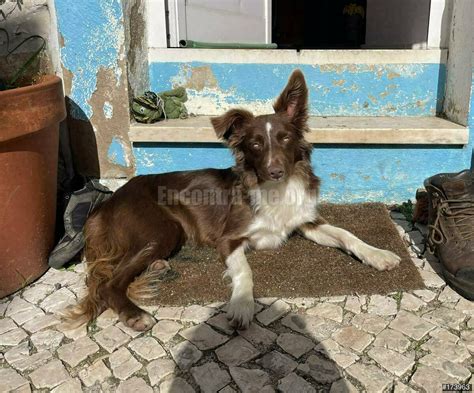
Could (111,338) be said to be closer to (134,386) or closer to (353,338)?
(134,386)

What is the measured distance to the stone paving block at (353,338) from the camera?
7.63 ft

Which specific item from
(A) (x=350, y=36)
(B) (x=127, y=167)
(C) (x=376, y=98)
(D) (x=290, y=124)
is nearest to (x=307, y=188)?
(D) (x=290, y=124)

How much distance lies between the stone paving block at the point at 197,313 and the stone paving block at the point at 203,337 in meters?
0.06

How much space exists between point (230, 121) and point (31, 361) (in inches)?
72.4

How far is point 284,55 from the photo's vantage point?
13.4 ft

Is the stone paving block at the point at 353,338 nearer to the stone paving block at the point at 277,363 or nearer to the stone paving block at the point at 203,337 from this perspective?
the stone paving block at the point at 277,363

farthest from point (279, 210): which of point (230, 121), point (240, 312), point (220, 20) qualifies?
point (220, 20)

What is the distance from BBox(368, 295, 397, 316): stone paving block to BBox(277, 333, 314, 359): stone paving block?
471mm

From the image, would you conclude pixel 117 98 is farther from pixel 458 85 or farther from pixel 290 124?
pixel 458 85

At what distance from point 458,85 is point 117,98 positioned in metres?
2.87

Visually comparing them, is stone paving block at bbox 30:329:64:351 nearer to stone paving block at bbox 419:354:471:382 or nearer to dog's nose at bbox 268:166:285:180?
dog's nose at bbox 268:166:285:180

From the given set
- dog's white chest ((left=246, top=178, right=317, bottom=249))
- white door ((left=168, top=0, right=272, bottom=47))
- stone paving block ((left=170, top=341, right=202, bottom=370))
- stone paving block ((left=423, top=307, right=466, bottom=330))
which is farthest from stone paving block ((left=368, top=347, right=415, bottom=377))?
white door ((left=168, top=0, right=272, bottom=47))

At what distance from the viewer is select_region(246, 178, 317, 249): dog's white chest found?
3225 mm

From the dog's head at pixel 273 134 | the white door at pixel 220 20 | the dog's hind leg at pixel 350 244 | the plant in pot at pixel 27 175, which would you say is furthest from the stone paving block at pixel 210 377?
the white door at pixel 220 20
